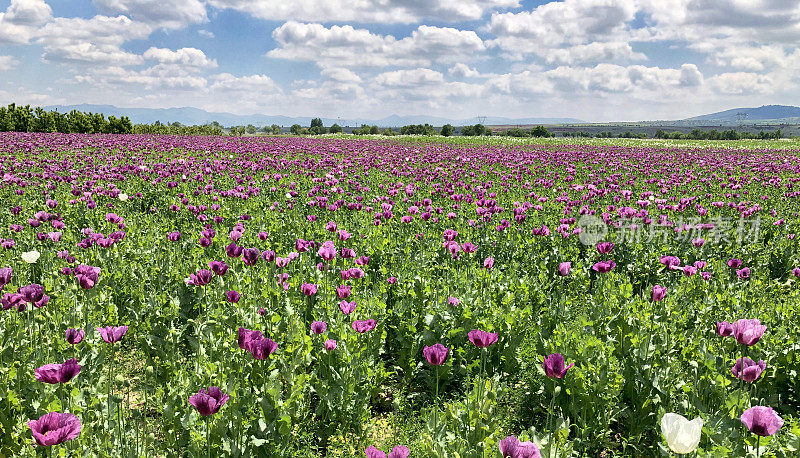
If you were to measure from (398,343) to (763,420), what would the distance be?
11.6 feet

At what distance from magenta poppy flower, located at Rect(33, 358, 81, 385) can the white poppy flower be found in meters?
3.26

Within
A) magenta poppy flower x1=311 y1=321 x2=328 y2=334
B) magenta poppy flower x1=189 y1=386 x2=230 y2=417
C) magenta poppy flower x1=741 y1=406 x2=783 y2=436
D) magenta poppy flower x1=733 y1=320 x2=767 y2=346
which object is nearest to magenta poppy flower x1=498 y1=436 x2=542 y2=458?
magenta poppy flower x1=741 y1=406 x2=783 y2=436

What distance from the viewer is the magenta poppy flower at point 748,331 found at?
3.16m

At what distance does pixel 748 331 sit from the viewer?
318 centimetres

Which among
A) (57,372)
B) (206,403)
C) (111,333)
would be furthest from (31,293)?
(206,403)

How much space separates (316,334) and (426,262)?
9.35 ft

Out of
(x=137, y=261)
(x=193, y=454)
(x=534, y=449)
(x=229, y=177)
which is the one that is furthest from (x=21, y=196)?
(x=534, y=449)

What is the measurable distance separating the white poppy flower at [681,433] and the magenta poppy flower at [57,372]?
3.26 meters

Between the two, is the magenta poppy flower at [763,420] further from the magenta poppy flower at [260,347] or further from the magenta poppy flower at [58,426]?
the magenta poppy flower at [58,426]

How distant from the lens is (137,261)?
6898 mm

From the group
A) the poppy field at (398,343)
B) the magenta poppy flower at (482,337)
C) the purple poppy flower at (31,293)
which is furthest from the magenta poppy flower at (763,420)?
the purple poppy flower at (31,293)

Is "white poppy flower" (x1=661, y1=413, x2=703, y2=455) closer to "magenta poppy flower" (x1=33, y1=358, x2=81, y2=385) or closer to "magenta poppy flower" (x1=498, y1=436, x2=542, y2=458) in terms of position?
"magenta poppy flower" (x1=498, y1=436, x2=542, y2=458)

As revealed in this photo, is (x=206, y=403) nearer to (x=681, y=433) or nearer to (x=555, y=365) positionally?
(x=555, y=365)

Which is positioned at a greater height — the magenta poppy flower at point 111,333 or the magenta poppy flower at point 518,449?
the magenta poppy flower at point 111,333
